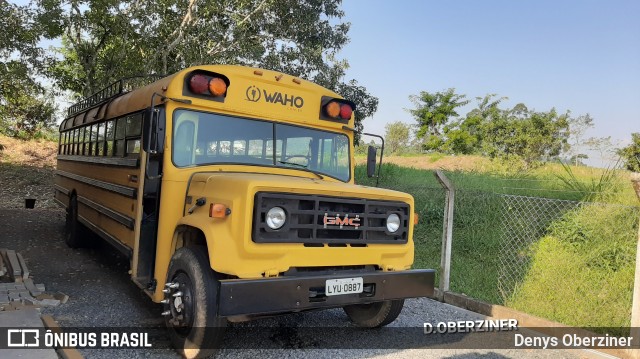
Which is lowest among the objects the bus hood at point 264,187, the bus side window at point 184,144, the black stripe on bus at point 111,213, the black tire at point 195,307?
the black tire at point 195,307

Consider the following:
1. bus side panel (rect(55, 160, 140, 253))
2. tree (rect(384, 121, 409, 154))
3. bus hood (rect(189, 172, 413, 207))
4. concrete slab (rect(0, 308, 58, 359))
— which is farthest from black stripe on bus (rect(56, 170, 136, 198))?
tree (rect(384, 121, 409, 154))

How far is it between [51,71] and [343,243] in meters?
14.3

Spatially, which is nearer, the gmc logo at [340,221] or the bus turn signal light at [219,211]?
the bus turn signal light at [219,211]

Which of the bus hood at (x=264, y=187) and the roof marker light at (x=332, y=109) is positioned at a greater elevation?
the roof marker light at (x=332, y=109)

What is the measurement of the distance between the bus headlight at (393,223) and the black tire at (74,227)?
5676mm

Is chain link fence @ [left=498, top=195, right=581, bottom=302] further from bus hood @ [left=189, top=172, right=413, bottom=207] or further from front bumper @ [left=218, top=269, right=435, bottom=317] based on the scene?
bus hood @ [left=189, top=172, right=413, bottom=207]

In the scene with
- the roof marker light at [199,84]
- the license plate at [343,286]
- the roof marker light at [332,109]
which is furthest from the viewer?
the roof marker light at [332,109]

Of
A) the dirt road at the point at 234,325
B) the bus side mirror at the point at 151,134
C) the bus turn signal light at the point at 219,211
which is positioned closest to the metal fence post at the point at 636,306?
the dirt road at the point at 234,325

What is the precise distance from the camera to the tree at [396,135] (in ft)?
179

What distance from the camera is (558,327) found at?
4.45 metres

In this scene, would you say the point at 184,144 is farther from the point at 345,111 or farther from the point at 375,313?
the point at 375,313

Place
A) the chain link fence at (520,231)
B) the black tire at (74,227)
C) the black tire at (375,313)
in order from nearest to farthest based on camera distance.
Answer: the black tire at (375,313) → the chain link fence at (520,231) → the black tire at (74,227)

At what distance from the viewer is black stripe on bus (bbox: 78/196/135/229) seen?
4423mm

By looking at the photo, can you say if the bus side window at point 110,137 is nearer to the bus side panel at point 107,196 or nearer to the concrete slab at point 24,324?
the bus side panel at point 107,196
